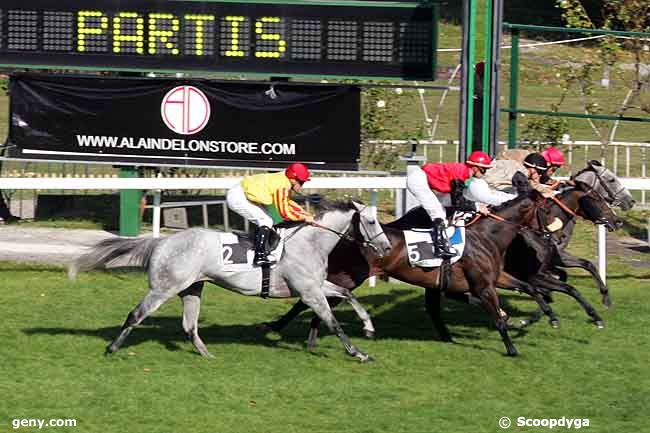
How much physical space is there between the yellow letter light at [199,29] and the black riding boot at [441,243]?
435cm

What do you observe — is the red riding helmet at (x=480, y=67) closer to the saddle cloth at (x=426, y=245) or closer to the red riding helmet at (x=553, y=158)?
the red riding helmet at (x=553, y=158)

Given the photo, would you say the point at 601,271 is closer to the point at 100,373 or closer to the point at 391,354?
the point at 391,354

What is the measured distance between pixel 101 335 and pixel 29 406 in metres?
2.14

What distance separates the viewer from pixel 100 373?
938cm

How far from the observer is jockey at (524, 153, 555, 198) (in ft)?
37.9

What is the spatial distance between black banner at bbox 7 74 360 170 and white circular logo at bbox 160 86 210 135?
10mm

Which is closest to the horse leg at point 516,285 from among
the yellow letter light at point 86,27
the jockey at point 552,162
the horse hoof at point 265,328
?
the jockey at point 552,162

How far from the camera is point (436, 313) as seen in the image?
10.9 metres

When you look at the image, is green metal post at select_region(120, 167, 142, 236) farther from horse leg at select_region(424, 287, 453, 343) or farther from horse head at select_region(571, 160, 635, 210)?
horse head at select_region(571, 160, 635, 210)

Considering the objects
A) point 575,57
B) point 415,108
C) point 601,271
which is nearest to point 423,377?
point 601,271

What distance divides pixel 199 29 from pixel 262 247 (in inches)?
176

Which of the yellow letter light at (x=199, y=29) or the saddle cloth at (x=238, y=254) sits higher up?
the yellow letter light at (x=199, y=29)

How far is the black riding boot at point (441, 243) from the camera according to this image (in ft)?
34.0

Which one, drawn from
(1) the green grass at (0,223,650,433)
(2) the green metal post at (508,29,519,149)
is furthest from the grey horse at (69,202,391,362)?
(2) the green metal post at (508,29,519,149)
